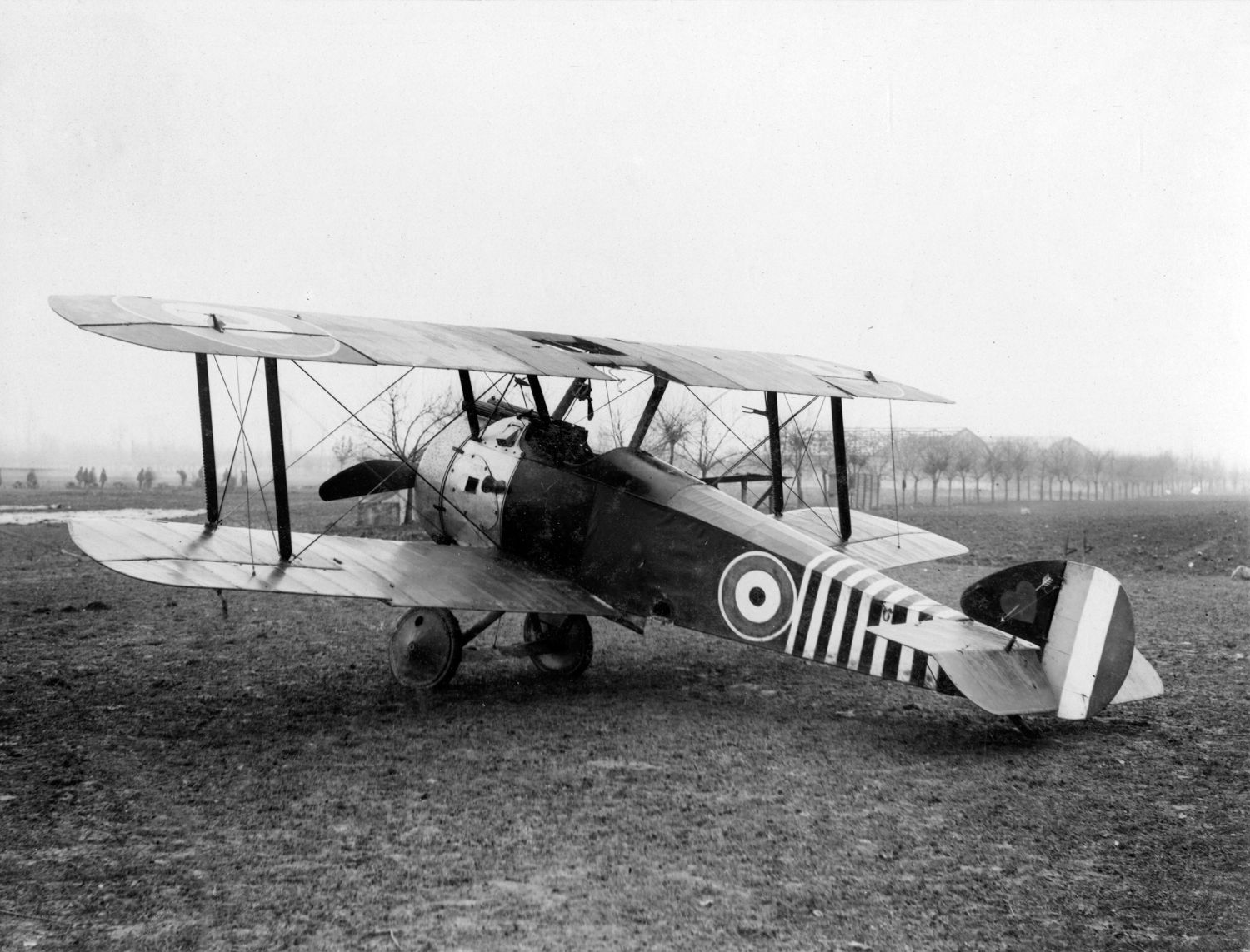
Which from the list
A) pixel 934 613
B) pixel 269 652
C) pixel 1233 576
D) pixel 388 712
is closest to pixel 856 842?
pixel 934 613

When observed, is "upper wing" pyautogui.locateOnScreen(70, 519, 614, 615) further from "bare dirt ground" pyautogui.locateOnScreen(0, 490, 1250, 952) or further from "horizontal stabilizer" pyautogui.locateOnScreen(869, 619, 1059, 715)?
"horizontal stabilizer" pyautogui.locateOnScreen(869, 619, 1059, 715)

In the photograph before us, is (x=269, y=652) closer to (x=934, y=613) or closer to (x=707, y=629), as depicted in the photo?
(x=707, y=629)

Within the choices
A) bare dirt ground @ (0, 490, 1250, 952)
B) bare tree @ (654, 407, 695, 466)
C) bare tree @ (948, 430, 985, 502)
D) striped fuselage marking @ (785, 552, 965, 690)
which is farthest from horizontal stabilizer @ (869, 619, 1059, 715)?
bare tree @ (948, 430, 985, 502)

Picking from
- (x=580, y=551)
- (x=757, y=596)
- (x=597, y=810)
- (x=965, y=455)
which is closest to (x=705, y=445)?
(x=580, y=551)

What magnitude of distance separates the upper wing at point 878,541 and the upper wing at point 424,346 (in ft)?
4.63

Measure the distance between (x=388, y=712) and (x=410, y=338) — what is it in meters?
2.56

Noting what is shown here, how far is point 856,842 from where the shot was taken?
3902 mm

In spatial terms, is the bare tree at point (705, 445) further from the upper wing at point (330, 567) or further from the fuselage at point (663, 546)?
the upper wing at point (330, 567)

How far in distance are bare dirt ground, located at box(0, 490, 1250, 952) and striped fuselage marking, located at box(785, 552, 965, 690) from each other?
43 cm

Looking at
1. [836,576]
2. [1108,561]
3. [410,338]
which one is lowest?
[1108,561]

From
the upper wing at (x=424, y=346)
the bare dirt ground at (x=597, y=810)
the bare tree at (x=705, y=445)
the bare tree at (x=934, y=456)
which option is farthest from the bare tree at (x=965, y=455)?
the upper wing at (x=424, y=346)

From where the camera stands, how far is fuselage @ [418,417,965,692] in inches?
229

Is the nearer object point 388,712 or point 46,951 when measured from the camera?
point 46,951

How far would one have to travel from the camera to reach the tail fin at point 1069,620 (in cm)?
497
